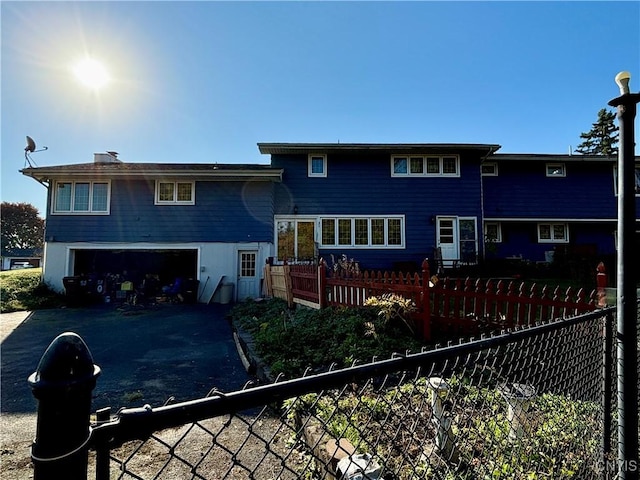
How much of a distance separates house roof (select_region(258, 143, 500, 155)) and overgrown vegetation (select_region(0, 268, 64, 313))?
9.58m

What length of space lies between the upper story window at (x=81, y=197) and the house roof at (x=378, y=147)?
6.60 meters

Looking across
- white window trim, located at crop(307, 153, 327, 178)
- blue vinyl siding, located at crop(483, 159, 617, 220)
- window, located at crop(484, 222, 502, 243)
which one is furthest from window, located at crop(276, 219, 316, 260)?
window, located at crop(484, 222, 502, 243)

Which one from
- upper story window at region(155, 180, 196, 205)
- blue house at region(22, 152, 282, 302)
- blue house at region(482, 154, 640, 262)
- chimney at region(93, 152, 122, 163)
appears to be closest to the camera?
blue house at region(22, 152, 282, 302)

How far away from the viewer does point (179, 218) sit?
13.5 metres

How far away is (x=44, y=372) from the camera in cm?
62

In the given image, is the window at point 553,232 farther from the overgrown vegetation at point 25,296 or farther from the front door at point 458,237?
the overgrown vegetation at point 25,296

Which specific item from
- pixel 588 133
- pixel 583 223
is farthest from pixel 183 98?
pixel 588 133

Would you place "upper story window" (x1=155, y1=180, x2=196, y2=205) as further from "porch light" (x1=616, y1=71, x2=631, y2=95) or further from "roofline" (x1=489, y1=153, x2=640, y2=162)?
"roofline" (x1=489, y1=153, x2=640, y2=162)

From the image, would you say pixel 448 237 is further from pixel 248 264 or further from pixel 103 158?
pixel 103 158

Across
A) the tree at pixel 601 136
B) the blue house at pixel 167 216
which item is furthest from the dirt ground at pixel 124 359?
the tree at pixel 601 136

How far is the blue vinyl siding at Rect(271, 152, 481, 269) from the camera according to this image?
47.3 ft

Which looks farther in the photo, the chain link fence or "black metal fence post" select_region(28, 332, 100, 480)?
the chain link fence

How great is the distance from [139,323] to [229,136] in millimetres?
8096

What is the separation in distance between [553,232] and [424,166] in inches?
316
